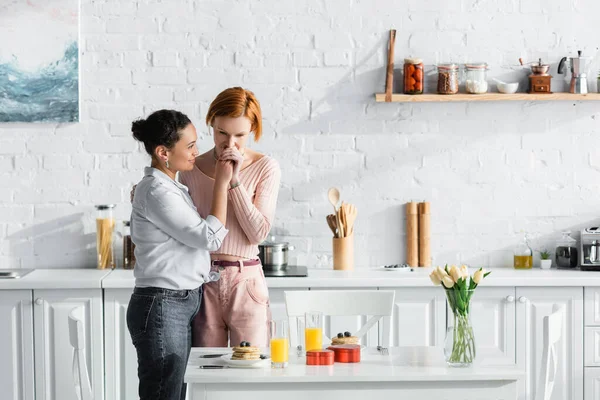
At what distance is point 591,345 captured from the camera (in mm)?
4109

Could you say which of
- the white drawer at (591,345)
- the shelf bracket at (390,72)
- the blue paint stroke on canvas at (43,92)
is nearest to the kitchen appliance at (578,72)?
the shelf bracket at (390,72)

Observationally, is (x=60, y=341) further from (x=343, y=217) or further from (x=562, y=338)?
(x=562, y=338)

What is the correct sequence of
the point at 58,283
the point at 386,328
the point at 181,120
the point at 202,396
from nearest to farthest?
the point at 202,396 → the point at 181,120 → the point at 386,328 → the point at 58,283

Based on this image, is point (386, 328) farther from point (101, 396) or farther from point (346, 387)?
point (101, 396)

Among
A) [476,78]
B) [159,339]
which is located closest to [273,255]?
[476,78]

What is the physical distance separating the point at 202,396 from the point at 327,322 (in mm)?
1676

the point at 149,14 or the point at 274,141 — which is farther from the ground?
the point at 149,14

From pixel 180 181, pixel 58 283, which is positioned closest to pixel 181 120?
pixel 180 181

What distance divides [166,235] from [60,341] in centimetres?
141

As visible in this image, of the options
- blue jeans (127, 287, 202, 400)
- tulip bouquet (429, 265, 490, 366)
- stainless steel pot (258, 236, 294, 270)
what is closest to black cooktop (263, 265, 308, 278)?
stainless steel pot (258, 236, 294, 270)

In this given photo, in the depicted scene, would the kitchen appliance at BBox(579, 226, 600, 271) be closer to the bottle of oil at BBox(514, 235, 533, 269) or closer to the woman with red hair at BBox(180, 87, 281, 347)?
the bottle of oil at BBox(514, 235, 533, 269)

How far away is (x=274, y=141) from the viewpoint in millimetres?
4477

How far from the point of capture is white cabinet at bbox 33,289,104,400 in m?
4.01

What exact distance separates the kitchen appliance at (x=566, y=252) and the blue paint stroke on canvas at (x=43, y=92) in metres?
2.45
